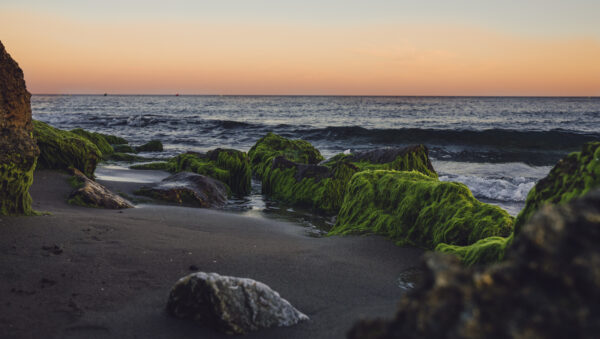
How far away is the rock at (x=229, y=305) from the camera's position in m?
2.45

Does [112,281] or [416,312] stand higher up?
[416,312]

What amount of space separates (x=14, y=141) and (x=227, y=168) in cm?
552

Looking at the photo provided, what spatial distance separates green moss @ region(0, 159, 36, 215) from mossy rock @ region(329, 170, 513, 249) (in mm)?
3414

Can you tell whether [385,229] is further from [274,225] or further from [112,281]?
[112,281]

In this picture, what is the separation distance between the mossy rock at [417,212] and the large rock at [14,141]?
3.46 meters

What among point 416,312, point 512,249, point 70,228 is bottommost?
point 70,228

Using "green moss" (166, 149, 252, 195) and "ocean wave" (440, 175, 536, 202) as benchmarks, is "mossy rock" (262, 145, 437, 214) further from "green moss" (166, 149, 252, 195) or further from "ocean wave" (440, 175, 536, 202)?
"ocean wave" (440, 175, 536, 202)

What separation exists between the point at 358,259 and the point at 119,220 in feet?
8.87

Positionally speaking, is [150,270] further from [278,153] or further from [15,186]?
[278,153]

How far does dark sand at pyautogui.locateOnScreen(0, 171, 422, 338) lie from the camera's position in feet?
8.16

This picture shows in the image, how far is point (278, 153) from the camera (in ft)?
36.8

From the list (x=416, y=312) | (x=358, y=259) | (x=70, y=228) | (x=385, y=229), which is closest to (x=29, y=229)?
(x=70, y=228)

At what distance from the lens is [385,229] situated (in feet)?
16.1

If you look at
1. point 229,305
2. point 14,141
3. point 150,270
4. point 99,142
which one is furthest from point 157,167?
point 229,305
